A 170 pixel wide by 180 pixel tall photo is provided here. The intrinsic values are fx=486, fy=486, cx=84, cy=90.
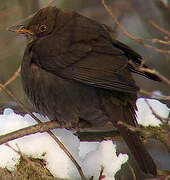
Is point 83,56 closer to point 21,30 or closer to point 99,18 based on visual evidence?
point 21,30

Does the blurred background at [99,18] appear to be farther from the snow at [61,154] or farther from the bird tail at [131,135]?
the snow at [61,154]

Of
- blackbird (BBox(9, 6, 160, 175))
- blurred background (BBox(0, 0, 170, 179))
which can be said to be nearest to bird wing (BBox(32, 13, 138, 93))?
blackbird (BBox(9, 6, 160, 175))

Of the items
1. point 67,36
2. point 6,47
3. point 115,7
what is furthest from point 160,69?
point 67,36

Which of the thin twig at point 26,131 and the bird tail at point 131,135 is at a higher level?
the thin twig at point 26,131

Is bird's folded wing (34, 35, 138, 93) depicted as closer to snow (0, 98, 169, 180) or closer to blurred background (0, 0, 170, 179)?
snow (0, 98, 169, 180)

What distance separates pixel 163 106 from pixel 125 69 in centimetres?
57

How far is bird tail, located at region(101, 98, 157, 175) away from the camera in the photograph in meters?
4.25

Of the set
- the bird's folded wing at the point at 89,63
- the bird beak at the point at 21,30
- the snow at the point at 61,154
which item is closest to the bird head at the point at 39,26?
the bird beak at the point at 21,30

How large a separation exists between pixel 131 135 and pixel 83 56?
1005 mm

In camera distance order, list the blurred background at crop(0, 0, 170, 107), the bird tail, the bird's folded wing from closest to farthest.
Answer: the bird tail → the bird's folded wing → the blurred background at crop(0, 0, 170, 107)

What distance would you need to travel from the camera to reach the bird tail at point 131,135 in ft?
13.9

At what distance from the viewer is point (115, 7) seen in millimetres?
8250

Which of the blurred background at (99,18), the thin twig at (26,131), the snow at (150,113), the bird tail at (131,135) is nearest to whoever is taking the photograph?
the thin twig at (26,131)

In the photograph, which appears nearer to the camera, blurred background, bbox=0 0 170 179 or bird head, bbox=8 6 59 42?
bird head, bbox=8 6 59 42
